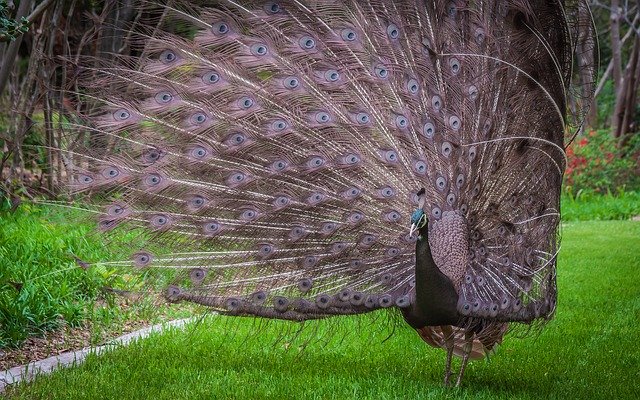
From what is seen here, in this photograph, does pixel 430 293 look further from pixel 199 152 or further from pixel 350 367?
pixel 199 152

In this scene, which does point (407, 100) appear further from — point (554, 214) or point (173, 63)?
point (173, 63)

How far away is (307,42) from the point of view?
555 cm

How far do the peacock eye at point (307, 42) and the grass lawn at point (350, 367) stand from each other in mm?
1716

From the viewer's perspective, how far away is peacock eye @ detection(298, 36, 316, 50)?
554 cm

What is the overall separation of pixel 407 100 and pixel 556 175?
104 cm

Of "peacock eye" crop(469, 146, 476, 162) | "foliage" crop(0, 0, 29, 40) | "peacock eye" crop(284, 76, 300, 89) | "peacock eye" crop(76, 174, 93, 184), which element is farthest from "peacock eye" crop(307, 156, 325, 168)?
"foliage" crop(0, 0, 29, 40)

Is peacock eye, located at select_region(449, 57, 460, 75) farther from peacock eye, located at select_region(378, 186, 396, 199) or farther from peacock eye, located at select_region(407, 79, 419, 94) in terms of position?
peacock eye, located at select_region(378, 186, 396, 199)

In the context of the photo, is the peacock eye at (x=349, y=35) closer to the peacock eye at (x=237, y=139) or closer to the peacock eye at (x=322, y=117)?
the peacock eye at (x=322, y=117)

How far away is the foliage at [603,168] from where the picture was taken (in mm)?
17109

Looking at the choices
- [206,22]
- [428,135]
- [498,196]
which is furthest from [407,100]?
[206,22]

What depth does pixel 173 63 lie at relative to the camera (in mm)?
5504

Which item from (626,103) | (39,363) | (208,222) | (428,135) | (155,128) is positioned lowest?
(626,103)

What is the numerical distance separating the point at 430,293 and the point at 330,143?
117 centimetres

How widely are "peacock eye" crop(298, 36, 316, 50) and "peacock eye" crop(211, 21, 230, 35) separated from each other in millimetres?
476
